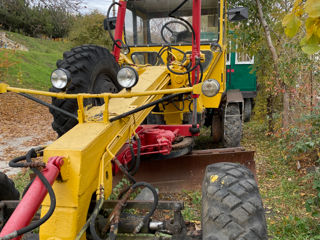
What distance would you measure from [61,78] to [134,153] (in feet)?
3.61

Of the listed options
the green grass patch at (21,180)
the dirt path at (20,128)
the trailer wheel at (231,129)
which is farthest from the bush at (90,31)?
the trailer wheel at (231,129)

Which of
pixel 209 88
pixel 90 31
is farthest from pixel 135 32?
pixel 90 31

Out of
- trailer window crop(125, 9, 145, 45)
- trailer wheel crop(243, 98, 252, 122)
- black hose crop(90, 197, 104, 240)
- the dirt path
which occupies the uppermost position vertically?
trailer window crop(125, 9, 145, 45)

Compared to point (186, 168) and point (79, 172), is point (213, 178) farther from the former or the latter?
point (186, 168)

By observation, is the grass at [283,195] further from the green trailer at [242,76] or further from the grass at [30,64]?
the grass at [30,64]

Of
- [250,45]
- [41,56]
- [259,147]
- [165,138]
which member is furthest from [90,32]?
[165,138]

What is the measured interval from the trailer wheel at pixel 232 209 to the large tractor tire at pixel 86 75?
1.99 meters

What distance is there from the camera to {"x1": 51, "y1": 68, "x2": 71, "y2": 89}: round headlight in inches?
112

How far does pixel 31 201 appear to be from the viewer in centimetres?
197

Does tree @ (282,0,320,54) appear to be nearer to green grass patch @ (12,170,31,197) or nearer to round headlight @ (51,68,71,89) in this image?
round headlight @ (51,68,71,89)

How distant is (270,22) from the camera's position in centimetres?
857

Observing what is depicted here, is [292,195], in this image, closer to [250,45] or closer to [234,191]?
[234,191]

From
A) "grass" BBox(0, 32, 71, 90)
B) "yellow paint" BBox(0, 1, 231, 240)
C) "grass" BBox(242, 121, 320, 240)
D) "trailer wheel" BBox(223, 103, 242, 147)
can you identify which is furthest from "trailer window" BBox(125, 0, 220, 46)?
"grass" BBox(0, 32, 71, 90)

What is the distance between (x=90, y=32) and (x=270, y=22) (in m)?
15.4
